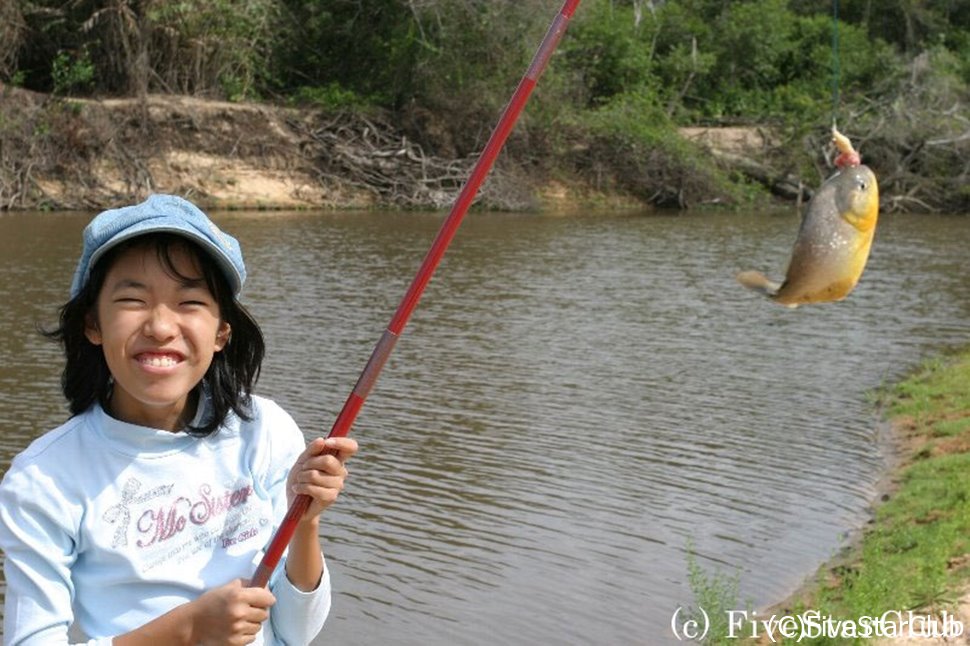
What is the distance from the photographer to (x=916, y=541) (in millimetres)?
6652

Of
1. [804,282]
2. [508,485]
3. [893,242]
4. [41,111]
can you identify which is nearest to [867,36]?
[893,242]

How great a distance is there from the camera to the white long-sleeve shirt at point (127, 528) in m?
2.14

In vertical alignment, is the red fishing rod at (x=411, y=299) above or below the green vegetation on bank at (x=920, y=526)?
above

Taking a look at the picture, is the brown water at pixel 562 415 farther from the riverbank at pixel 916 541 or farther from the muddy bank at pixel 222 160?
the muddy bank at pixel 222 160

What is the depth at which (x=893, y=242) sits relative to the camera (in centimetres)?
2233

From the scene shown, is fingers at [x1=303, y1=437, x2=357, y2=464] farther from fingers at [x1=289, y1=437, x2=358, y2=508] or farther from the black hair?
the black hair

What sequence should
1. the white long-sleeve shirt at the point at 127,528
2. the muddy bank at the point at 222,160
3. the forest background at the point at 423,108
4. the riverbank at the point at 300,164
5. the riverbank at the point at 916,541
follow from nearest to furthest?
1. the white long-sleeve shirt at the point at 127,528
2. the riverbank at the point at 916,541
3. the muddy bank at the point at 222,160
4. the riverbank at the point at 300,164
5. the forest background at the point at 423,108

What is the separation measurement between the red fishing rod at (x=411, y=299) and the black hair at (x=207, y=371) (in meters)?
0.24

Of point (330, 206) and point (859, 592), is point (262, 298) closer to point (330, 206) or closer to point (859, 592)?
point (859, 592)

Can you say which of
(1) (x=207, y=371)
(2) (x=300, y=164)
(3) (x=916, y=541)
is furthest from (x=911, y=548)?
(2) (x=300, y=164)

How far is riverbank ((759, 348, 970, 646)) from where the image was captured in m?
5.36

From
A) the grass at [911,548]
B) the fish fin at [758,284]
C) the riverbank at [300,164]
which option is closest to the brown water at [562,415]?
the grass at [911,548]

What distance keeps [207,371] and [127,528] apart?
369 mm

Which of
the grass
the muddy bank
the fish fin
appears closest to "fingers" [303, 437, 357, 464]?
the fish fin
